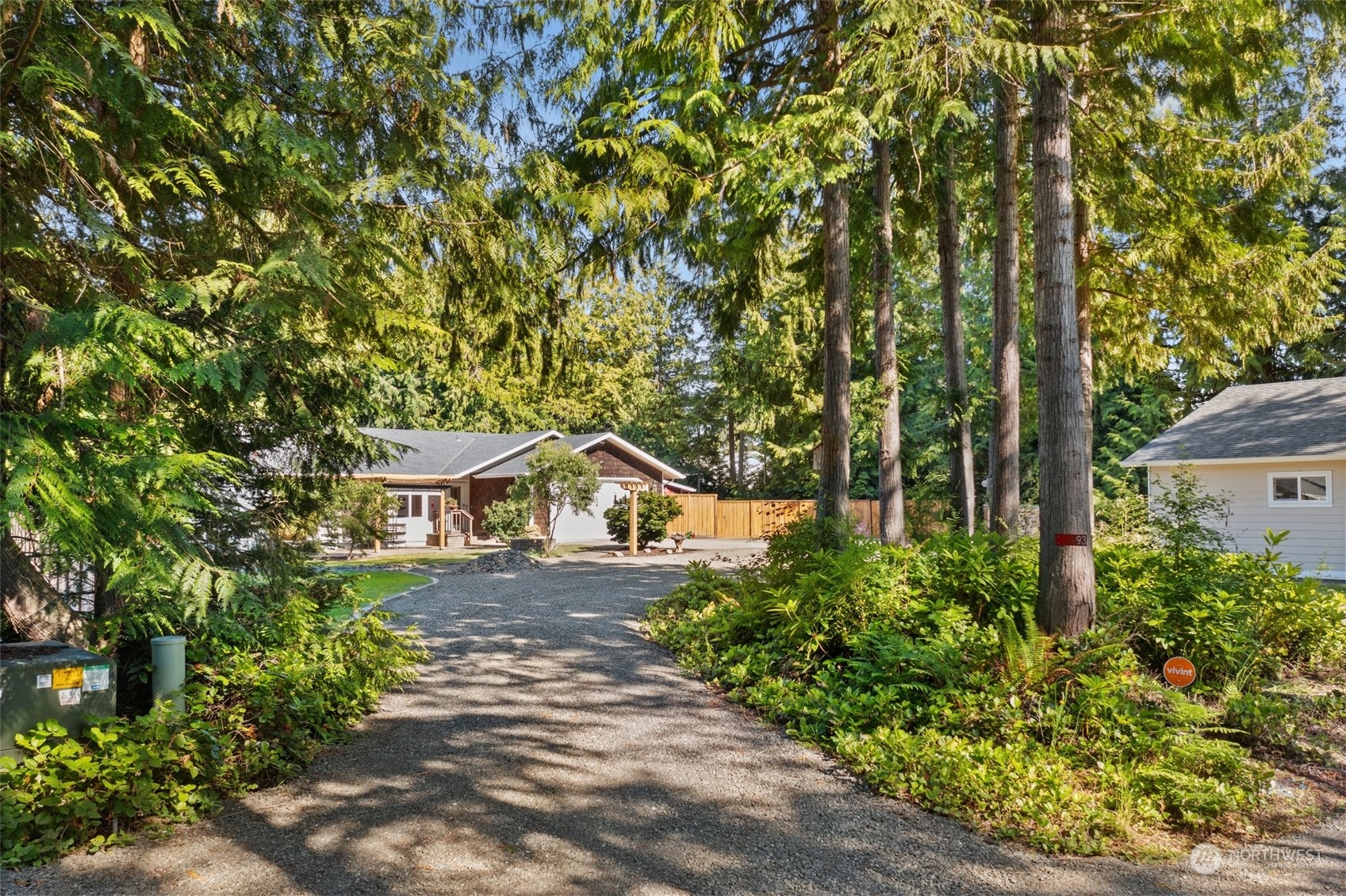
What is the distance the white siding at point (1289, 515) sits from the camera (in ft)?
53.6

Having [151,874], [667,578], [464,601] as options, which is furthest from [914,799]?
[667,578]

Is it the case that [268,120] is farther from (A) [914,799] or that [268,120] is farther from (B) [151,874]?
(A) [914,799]

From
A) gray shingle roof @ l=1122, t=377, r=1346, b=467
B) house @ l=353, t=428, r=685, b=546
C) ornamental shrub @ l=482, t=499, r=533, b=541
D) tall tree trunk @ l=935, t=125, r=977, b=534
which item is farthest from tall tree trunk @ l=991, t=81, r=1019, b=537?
house @ l=353, t=428, r=685, b=546

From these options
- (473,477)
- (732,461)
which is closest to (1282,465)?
(473,477)

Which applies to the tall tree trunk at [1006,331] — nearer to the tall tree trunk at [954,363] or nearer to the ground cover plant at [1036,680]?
the tall tree trunk at [954,363]

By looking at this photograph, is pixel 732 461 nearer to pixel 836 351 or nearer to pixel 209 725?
pixel 836 351

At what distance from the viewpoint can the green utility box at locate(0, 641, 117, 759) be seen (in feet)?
12.8

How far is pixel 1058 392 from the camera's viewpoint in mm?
6121

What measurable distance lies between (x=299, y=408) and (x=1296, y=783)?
697 cm

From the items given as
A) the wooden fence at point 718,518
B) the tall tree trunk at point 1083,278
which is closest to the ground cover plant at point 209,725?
the tall tree trunk at point 1083,278

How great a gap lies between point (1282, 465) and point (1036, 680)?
15832 millimetres

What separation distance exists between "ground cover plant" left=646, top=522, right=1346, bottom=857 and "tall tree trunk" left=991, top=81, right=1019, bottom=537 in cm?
176

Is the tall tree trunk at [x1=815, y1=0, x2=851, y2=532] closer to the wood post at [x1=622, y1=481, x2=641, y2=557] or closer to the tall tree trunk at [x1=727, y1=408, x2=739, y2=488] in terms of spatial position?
the wood post at [x1=622, y1=481, x2=641, y2=557]

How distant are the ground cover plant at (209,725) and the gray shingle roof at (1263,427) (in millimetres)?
15928
